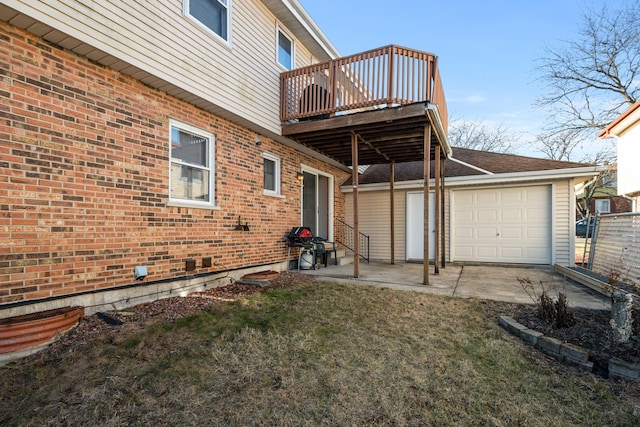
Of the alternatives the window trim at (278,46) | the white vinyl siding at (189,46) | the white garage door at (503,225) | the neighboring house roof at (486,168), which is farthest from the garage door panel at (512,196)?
the window trim at (278,46)

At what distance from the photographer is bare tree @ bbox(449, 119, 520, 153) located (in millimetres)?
26797

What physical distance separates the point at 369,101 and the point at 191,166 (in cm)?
358

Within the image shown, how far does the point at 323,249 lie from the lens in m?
7.96

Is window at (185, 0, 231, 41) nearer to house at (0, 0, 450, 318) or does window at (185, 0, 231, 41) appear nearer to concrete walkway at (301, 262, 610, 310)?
house at (0, 0, 450, 318)

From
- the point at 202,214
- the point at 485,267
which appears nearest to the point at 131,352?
the point at 202,214

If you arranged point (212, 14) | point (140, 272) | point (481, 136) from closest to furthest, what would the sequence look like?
point (140, 272)
point (212, 14)
point (481, 136)

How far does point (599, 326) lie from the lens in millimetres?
3586

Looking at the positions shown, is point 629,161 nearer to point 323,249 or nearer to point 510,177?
point 510,177

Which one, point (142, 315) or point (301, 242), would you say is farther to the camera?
point (301, 242)

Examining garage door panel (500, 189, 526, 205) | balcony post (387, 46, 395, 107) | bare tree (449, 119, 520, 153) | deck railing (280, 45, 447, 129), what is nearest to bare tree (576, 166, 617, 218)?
bare tree (449, 119, 520, 153)

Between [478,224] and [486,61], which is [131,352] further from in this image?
[486,61]

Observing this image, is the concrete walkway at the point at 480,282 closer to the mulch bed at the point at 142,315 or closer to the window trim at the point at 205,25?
the mulch bed at the point at 142,315

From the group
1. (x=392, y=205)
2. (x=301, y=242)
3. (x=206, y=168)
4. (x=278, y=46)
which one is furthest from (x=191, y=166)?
(x=392, y=205)

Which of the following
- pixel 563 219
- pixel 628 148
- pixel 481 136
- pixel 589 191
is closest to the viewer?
pixel 563 219
